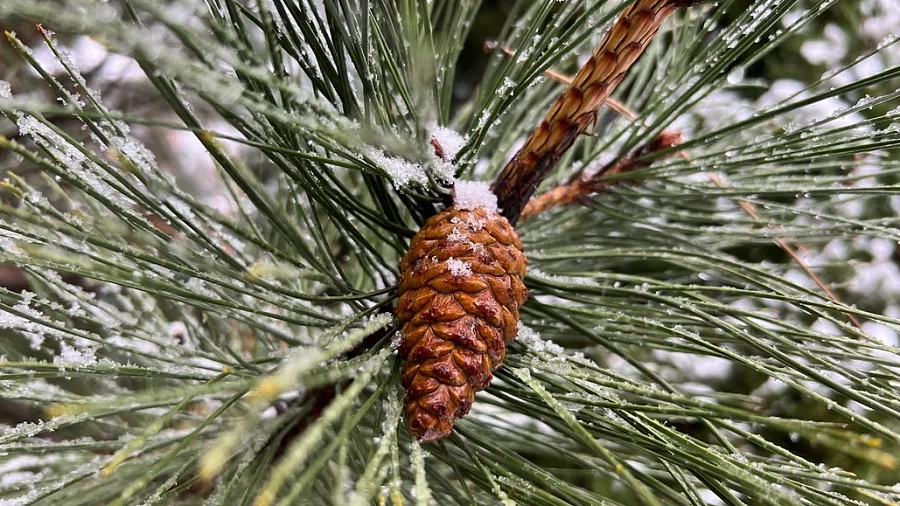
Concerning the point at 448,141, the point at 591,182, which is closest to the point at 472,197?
the point at 448,141

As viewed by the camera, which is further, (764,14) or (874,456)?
(764,14)

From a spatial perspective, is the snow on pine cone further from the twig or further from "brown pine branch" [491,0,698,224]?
the twig

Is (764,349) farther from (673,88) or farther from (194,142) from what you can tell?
(194,142)

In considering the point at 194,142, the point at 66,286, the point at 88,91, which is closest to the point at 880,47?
the point at 88,91

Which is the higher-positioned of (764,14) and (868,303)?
A: (868,303)

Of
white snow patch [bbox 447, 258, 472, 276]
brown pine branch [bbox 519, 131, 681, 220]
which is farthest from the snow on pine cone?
brown pine branch [bbox 519, 131, 681, 220]

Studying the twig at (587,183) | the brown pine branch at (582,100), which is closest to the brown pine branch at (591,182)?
the twig at (587,183)
